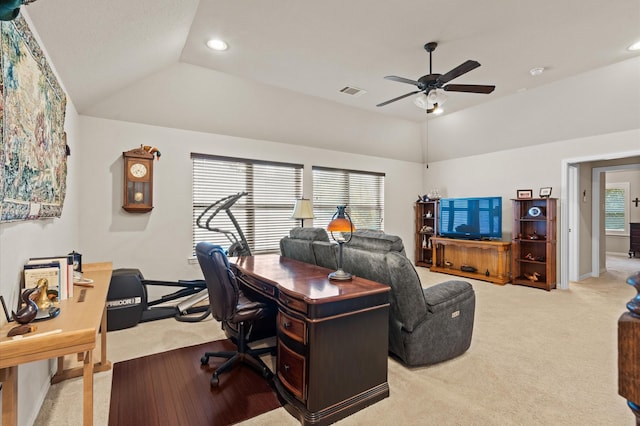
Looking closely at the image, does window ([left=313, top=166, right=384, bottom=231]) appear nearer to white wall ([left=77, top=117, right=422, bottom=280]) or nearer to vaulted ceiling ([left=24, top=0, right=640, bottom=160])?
white wall ([left=77, top=117, right=422, bottom=280])

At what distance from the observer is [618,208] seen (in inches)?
356

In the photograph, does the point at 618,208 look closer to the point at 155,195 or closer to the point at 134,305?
the point at 155,195

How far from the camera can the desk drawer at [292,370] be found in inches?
76.9

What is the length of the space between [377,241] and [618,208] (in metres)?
10.4

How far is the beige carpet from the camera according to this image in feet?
6.55

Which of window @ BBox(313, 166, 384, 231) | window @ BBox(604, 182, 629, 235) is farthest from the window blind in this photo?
window @ BBox(313, 166, 384, 231)

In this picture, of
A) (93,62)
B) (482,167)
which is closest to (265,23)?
(93,62)

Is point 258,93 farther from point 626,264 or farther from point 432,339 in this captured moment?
point 626,264

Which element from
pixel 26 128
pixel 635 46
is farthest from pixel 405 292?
pixel 635 46

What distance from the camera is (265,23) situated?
10.3 feet

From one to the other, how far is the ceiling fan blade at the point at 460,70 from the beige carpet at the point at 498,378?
8.66ft

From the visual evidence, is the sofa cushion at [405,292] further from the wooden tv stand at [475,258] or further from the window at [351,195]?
the wooden tv stand at [475,258]

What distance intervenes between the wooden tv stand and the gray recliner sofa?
11.1 feet

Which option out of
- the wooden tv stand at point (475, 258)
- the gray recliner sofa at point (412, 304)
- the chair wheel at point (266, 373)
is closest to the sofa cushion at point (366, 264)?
the gray recliner sofa at point (412, 304)
